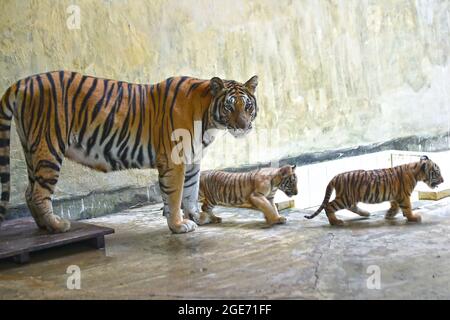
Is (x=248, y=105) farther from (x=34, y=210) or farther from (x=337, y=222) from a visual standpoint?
(x=34, y=210)

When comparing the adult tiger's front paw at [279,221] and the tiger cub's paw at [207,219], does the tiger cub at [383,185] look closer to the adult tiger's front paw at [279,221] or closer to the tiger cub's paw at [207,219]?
the adult tiger's front paw at [279,221]

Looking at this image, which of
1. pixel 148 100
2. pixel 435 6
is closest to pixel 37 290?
pixel 148 100

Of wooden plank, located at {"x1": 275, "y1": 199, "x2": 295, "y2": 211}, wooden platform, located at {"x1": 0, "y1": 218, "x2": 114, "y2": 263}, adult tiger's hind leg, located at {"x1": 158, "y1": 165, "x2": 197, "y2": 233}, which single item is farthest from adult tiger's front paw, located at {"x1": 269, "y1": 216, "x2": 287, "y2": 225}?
wooden platform, located at {"x1": 0, "y1": 218, "x2": 114, "y2": 263}

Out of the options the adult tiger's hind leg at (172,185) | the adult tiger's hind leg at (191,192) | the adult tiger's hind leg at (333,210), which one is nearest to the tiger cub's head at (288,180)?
the adult tiger's hind leg at (333,210)

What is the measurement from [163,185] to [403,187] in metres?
2.01

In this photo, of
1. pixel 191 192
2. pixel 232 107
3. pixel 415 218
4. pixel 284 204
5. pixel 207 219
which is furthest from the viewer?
pixel 284 204

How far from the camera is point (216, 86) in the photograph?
5637mm

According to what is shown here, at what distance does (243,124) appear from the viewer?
5.56m

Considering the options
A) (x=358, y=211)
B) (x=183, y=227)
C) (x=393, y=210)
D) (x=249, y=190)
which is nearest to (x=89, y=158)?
(x=183, y=227)

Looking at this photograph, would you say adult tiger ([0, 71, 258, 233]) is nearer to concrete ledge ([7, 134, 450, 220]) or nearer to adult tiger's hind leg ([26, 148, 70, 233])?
adult tiger's hind leg ([26, 148, 70, 233])

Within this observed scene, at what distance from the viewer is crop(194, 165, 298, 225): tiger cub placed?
20.0 feet

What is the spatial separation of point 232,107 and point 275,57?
8.28ft

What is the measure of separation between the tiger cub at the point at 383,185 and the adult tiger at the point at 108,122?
1006 mm
